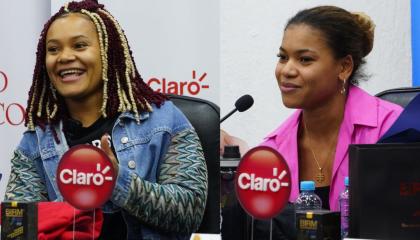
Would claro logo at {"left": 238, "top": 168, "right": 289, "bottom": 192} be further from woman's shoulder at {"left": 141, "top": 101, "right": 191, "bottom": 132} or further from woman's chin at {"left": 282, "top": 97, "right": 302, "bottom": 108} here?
woman's chin at {"left": 282, "top": 97, "right": 302, "bottom": 108}

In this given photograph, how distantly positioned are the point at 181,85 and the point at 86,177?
0.99 m

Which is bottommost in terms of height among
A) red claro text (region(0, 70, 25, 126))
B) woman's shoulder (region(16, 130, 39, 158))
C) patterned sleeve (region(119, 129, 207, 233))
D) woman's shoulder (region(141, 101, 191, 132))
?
patterned sleeve (region(119, 129, 207, 233))

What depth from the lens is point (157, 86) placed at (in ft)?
7.05

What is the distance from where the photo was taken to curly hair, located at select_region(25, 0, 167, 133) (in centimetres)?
177

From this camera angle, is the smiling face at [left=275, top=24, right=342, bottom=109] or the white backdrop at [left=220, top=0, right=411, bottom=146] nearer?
the smiling face at [left=275, top=24, right=342, bottom=109]

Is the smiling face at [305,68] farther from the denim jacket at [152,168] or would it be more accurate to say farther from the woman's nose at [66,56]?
the woman's nose at [66,56]

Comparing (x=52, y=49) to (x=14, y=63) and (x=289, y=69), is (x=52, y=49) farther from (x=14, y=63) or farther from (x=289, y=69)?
(x=289, y=69)

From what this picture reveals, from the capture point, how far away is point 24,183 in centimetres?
176

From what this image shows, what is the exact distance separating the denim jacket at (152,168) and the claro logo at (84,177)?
0.39 meters

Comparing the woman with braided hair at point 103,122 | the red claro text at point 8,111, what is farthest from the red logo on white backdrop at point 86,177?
the red claro text at point 8,111

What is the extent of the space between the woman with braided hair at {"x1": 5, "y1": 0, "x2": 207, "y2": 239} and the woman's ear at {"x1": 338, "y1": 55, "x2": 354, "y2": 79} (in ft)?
2.00

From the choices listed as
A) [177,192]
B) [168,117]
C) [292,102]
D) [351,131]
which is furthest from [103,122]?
[351,131]

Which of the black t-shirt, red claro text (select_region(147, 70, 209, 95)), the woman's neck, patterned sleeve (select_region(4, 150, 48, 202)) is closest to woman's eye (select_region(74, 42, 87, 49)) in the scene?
the black t-shirt

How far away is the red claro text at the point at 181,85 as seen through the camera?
2.11 metres
